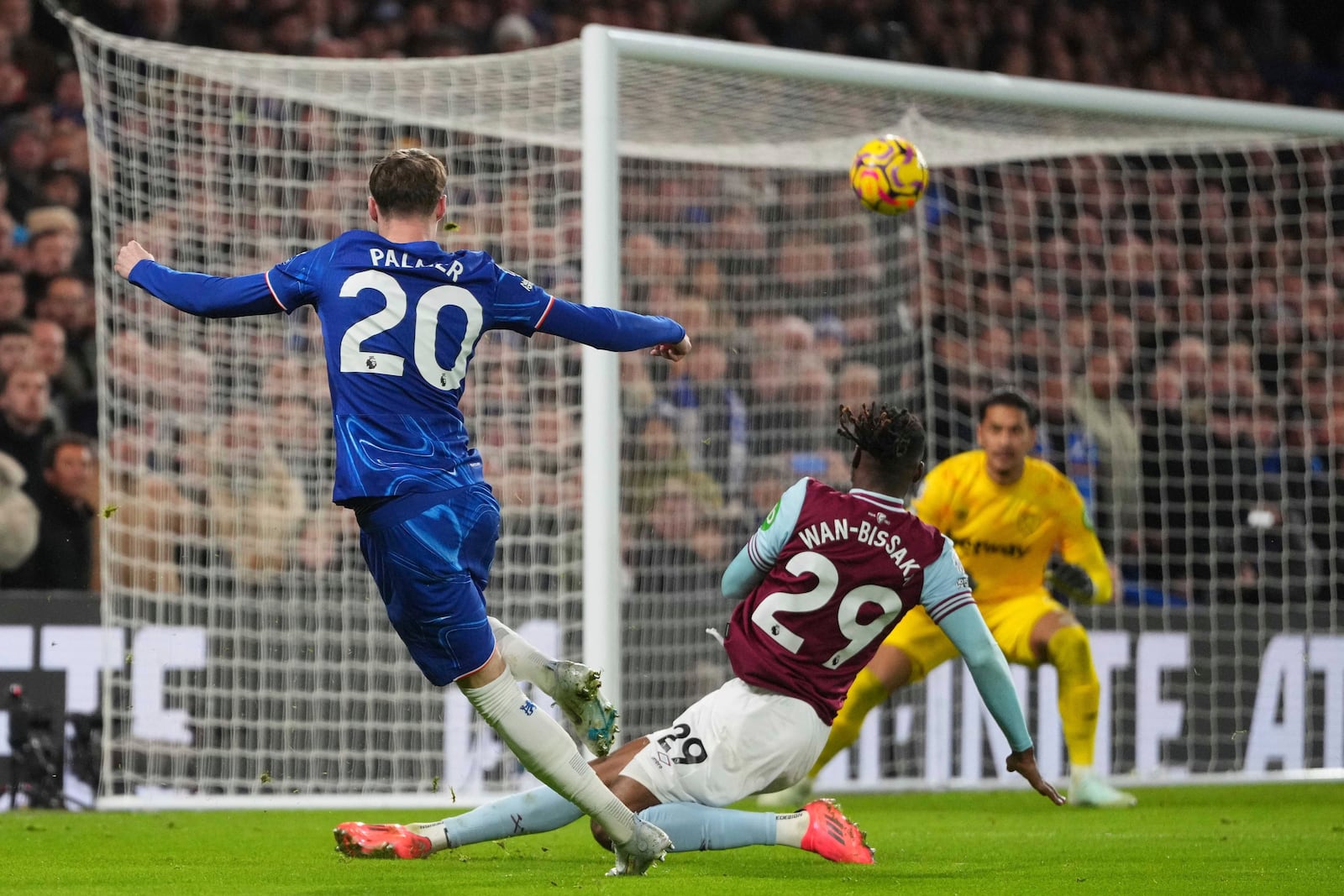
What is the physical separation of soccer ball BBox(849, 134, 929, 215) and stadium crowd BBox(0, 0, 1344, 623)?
2037 mm

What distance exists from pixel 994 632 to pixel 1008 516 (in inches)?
22.0

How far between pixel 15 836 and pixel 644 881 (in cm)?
276

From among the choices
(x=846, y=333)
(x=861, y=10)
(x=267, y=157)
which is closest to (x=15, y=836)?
(x=267, y=157)

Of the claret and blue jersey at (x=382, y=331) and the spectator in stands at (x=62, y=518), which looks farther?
the spectator in stands at (x=62, y=518)

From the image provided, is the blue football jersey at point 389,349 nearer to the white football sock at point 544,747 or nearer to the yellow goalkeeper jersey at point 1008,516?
the white football sock at point 544,747

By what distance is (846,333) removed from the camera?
10.6 m

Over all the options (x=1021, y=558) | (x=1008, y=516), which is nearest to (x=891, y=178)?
(x=1008, y=516)

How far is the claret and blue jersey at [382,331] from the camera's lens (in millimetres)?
4695

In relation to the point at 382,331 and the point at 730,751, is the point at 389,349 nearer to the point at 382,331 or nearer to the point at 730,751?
the point at 382,331

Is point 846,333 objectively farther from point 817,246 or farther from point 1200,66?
point 1200,66

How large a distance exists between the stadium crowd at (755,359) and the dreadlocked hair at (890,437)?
355 centimetres

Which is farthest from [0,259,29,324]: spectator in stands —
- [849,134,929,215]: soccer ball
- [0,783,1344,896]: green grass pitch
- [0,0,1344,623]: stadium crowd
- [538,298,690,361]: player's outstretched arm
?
[538,298,690,361]: player's outstretched arm

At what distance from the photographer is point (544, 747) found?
188 inches

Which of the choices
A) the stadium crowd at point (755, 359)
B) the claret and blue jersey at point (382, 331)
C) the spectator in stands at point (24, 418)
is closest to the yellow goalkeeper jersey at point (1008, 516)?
the stadium crowd at point (755, 359)
